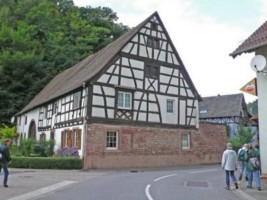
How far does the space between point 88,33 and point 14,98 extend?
16086mm

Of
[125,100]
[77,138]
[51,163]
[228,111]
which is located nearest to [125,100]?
[125,100]

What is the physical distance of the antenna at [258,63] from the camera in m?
12.7

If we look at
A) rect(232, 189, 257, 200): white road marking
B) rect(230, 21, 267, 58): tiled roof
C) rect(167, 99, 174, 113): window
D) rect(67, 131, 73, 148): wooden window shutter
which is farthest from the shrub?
rect(230, 21, 267, 58): tiled roof

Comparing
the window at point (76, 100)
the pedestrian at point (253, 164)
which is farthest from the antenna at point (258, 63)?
the window at point (76, 100)

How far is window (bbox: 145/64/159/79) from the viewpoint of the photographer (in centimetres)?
2822

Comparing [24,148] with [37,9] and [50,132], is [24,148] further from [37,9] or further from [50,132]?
[37,9]

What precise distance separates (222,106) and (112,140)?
2720 centimetres

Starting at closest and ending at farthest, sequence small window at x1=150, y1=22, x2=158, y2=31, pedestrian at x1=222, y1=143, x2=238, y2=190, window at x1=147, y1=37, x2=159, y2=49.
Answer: pedestrian at x1=222, y1=143, x2=238, y2=190, window at x1=147, y1=37, x2=159, y2=49, small window at x1=150, y1=22, x2=158, y2=31

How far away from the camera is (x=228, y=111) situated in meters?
47.4

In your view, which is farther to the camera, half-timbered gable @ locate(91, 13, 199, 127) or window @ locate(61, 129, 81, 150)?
half-timbered gable @ locate(91, 13, 199, 127)

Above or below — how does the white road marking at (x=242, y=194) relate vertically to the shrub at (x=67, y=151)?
below

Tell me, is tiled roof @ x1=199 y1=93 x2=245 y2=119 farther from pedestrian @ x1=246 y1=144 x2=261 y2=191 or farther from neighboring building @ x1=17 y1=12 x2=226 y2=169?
pedestrian @ x1=246 y1=144 x2=261 y2=191

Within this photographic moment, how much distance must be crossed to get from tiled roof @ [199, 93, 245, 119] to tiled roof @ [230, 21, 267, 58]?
109 feet

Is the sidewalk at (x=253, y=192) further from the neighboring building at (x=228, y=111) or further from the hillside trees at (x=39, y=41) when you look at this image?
the hillside trees at (x=39, y=41)
